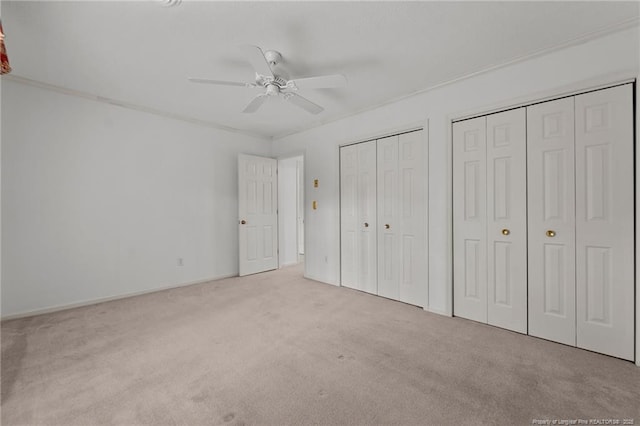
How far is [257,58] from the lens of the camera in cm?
206

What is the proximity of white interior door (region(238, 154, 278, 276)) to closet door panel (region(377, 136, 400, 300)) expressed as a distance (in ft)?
7.65

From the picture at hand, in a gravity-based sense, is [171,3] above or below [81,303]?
above

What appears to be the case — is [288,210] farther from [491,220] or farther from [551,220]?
[551,220]

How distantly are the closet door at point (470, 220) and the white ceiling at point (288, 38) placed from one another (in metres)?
0.71

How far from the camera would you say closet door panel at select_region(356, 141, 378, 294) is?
3850 mm

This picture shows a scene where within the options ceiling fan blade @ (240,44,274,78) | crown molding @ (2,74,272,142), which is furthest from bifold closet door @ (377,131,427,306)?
crown molding @ (2,74,272,142)

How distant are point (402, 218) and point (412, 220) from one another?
0.14m

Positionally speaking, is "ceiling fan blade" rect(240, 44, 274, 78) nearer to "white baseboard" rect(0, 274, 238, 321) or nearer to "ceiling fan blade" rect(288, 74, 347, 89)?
"ceiling fan blade" rect(288, 74, 347, 89)

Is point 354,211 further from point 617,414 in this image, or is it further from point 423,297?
point 617,414

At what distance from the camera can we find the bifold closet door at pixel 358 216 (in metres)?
3.88

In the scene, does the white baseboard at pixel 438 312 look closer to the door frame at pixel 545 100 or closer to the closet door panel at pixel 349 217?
the door frame at pixel 545 100

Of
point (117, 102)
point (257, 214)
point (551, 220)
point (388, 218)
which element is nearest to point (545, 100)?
point (551, 220)

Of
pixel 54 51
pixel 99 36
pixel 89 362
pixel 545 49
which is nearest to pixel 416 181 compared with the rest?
pixel 545 49

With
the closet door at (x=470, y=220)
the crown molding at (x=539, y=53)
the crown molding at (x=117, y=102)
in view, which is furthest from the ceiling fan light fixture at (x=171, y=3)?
the closet door at (x=470, y=220)
